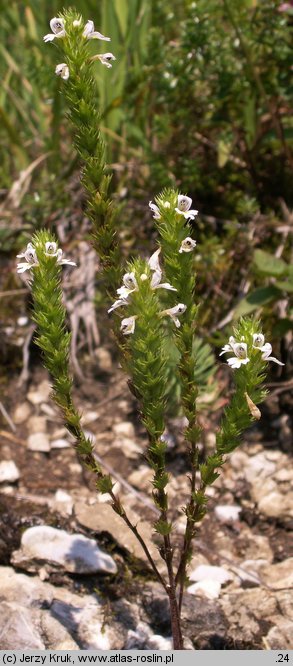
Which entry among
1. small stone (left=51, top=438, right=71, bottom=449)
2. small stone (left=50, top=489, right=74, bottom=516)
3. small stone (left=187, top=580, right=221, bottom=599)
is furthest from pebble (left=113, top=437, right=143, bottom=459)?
small stone (left=187, top=580, right=221, bottom=599)

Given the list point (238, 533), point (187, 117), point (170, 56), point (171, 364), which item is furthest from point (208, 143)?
point (238, 533)

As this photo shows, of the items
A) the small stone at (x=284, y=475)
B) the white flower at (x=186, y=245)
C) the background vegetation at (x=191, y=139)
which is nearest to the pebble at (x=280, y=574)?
the small stone at (x=284, y=475)

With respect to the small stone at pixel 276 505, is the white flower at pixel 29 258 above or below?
above

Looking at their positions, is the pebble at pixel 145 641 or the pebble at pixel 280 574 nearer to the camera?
the pebble at pixel 145 641

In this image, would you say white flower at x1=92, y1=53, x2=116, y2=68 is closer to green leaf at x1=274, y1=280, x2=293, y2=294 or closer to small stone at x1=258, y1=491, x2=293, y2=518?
green leaf at x1=274, y1=280, x2=293, y2=294

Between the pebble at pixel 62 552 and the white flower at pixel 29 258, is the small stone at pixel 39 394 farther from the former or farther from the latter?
the white flower at pixel 29 258
